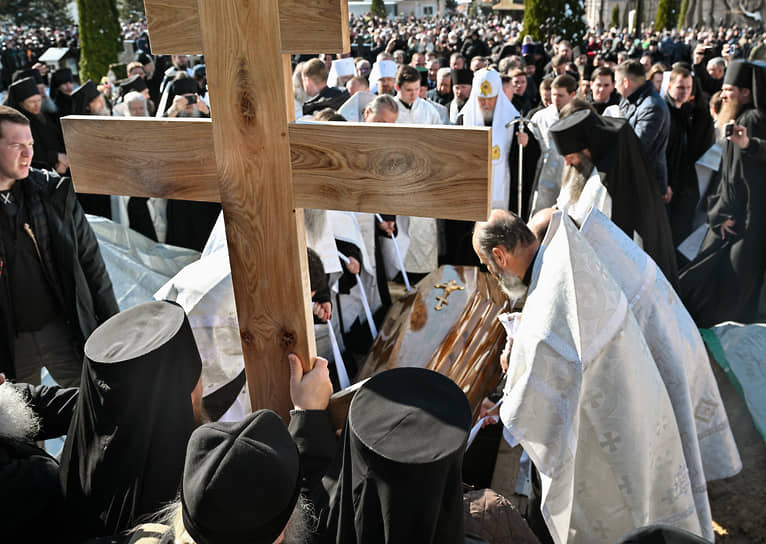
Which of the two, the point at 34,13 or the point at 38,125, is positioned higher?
the point at 34,13

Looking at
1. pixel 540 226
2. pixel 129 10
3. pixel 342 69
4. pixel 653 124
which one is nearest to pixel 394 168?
pixel 540 226

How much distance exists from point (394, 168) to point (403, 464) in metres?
0.69

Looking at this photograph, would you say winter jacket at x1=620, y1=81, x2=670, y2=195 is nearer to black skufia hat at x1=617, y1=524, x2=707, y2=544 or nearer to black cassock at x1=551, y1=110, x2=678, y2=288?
black cassock at x1=551, y1=110, x2=678, y2=288

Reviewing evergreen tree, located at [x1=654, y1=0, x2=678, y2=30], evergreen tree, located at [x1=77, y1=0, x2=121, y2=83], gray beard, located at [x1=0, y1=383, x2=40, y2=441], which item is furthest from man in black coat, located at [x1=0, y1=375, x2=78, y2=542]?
evergreen tree, located at [x1=654, y1=0, x2=678, y2=30]

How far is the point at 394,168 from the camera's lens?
1.55 metres

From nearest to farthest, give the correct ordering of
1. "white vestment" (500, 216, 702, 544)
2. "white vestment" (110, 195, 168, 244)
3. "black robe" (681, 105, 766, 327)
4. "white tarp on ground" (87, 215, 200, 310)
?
"white vestment" (500, 216, 702, 544), "black robe" (681, 105, 766, 327), "white tarp on ground" (87, 215, 200, 310), "white vestment" (110, 195, 168, 244)

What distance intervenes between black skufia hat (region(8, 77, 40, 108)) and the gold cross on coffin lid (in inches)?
177

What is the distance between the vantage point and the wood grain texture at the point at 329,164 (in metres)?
1.50

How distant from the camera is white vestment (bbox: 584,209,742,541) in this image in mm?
Answer: 2568

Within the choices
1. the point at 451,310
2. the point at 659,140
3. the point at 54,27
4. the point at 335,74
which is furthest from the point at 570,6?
the point at 54,27

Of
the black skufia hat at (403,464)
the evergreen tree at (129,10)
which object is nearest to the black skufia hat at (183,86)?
the black skufia hat at (403,464)

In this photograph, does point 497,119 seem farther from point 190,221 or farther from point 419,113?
point 190,221

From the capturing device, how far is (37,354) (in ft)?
10.8

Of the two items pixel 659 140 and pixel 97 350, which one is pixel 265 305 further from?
pixel 659 140
